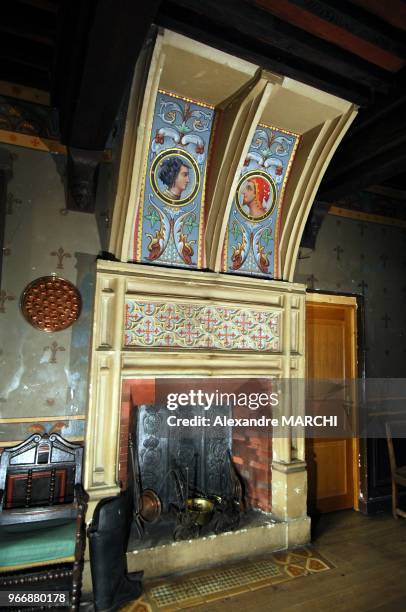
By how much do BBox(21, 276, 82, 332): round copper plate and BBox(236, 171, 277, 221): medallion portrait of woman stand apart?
1.48m

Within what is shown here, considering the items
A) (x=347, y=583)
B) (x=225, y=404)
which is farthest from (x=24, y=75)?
(x=347, y=583)

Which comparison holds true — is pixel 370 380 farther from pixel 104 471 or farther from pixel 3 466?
pixel 3 466

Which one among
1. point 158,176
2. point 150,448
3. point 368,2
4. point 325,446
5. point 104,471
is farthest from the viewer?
point 325,446

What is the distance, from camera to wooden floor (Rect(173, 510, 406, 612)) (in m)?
2.46

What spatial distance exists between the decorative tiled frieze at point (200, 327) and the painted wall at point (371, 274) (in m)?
0.79

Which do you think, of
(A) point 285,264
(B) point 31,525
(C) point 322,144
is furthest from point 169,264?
(B) point 31,525

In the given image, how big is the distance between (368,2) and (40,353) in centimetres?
272

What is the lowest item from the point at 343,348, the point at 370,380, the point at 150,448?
the point at 150,448

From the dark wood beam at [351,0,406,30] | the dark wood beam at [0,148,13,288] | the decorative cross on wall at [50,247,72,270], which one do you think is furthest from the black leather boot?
the dark wood beam at [351,0,406,30]

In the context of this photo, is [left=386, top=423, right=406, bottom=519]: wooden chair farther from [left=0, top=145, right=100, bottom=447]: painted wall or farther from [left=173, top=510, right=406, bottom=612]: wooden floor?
[left=0, top=145, right=100, bottom=447]: painted wall

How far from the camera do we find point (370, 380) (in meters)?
4.14

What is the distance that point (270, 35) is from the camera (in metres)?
2.13

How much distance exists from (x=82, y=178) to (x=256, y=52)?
53.0 inches

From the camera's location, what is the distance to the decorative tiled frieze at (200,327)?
2943 millimetres
